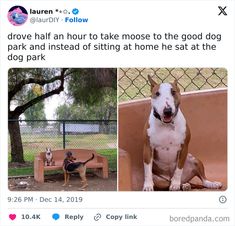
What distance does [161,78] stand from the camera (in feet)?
8.22

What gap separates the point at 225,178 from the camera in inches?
100.0

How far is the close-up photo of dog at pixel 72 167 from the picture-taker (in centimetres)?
251

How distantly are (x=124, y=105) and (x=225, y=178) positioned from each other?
0.63 m

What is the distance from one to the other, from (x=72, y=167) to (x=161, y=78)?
629mm

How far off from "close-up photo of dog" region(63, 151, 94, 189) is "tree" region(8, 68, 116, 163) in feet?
0.73

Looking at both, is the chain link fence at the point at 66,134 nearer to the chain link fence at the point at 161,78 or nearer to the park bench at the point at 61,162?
the park bench at the point at 61,162

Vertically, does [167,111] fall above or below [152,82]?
below

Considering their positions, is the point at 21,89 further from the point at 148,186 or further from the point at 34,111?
the point at 148,186

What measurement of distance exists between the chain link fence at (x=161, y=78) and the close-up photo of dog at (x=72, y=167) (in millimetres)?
379
